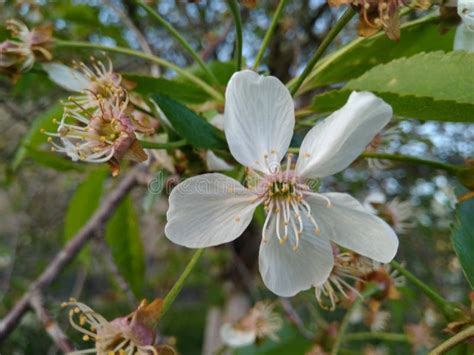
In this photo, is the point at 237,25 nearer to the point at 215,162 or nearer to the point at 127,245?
the point at 215,162

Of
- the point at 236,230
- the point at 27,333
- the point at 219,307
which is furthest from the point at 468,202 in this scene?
the point at 27,333

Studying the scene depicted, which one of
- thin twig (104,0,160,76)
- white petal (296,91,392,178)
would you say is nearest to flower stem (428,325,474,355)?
white petal (296,91,392,178)

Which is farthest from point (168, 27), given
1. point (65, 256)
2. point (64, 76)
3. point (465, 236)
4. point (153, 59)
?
point (65, 256)

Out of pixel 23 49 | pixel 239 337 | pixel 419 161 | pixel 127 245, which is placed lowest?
pixel 239 337

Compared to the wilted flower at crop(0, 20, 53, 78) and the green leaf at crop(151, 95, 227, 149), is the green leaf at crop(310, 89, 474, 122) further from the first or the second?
the wilted flower at crop(0, 20, 53, 78)

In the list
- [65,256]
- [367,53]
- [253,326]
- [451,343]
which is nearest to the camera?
[451,343]

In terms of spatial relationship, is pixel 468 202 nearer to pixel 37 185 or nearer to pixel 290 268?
pixel 290 268
